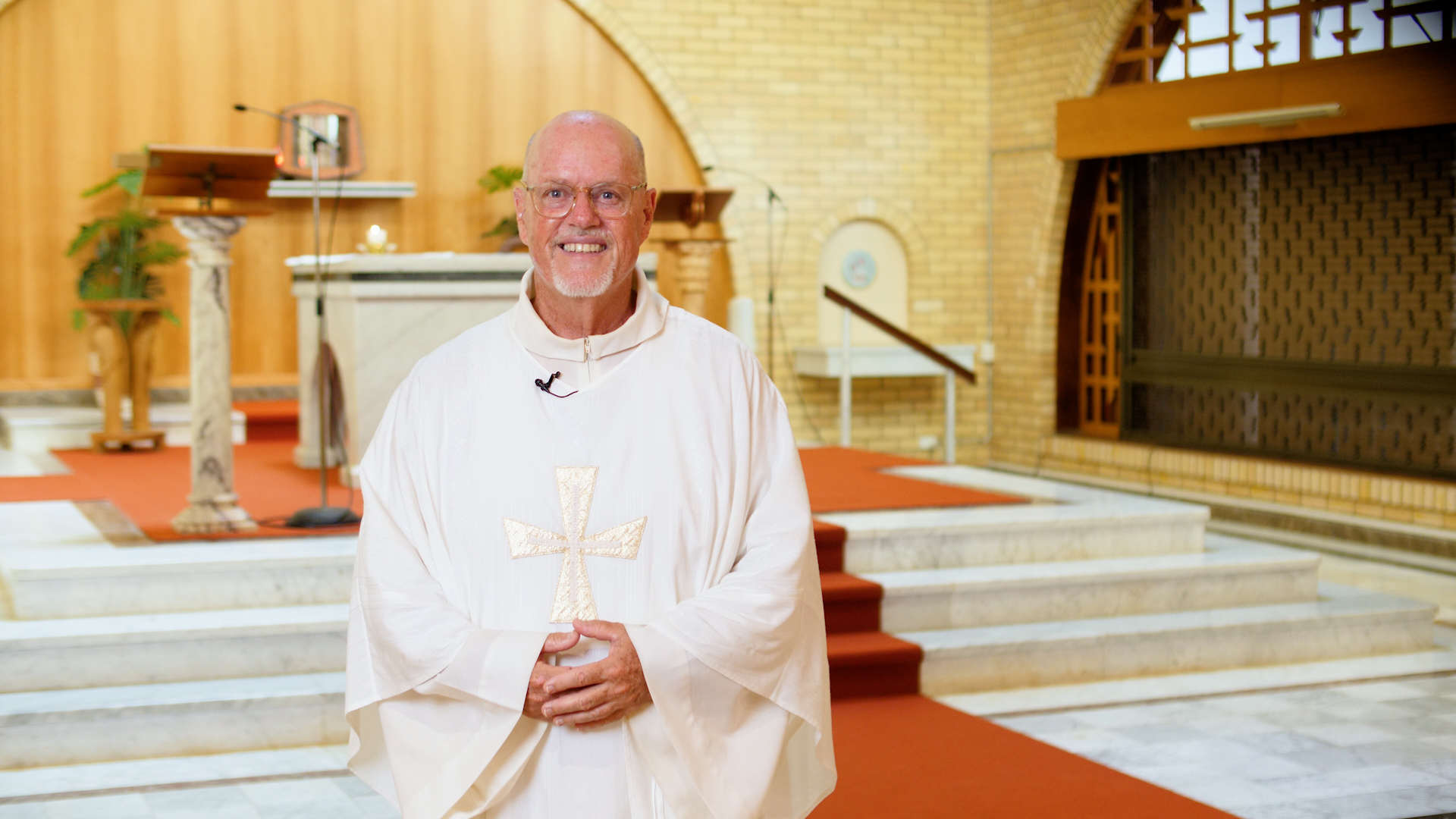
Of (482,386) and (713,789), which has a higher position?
(482,386)

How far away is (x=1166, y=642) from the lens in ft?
17.6

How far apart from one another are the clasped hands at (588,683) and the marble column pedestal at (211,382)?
12.1 ft

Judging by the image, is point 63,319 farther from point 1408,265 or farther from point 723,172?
point 1408,265

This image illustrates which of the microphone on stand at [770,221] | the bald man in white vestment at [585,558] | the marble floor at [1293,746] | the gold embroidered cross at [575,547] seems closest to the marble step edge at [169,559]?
the marble floor at [1293,746]

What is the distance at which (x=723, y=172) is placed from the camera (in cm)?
1046

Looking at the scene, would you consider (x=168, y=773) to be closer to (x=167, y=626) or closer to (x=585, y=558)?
(x=167, y=626)

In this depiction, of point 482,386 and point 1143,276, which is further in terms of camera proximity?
point 1143,276

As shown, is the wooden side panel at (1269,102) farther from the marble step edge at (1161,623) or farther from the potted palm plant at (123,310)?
the potted palm plant at (123,310)

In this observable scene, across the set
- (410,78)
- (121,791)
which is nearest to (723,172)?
(410,78)

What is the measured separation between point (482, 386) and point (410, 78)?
824 centimetres

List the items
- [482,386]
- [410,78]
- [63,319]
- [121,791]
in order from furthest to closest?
1. [410,78]
2. [63,319]
3. [121,791]
4. [482,386]

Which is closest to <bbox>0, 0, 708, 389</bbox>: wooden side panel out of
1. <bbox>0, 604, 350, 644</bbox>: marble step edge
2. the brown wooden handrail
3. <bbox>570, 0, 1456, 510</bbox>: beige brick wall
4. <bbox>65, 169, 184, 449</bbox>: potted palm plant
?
<bbox>570, 0, 1456, 510</bbox>: beige brick wall

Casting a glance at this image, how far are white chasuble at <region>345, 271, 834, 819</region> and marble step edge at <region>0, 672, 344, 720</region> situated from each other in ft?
7.27

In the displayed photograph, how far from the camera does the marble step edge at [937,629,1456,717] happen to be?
4918 mm
